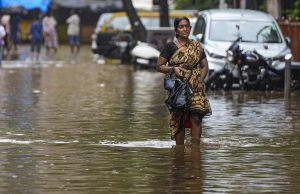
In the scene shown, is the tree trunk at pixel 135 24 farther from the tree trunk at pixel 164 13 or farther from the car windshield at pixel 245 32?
the car windshield at pixel 245 32

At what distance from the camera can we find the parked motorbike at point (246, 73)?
962 inches

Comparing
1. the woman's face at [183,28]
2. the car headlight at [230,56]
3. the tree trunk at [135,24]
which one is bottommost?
the tree trunk at [135,24]

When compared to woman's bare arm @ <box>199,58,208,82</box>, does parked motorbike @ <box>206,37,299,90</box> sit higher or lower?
lower

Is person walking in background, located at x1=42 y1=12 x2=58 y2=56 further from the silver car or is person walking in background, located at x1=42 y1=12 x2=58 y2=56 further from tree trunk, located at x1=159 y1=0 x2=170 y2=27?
the silver car

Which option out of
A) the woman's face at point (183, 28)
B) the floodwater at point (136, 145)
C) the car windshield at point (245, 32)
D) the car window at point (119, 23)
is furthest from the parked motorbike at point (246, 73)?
the car window at point (119, 23)

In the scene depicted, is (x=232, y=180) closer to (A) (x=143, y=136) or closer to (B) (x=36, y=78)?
(A) (x=143, y=136)

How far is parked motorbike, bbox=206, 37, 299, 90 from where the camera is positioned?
24438mm

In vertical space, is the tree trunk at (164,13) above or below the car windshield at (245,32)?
below

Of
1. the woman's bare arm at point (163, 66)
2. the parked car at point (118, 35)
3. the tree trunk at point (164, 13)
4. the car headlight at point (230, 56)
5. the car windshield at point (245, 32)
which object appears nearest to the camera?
the woman's bare arm at point (163, 66)

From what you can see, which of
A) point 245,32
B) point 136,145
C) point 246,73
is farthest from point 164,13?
point 136,145

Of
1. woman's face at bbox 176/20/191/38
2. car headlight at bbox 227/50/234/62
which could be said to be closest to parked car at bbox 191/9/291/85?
car headlight at bbox 227/50/234/62

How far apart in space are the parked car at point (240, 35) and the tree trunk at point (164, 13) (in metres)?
11.7

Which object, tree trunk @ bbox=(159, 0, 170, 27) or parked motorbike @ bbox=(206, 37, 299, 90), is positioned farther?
tree trunk @ bbox=(159, 0, 170, 27)

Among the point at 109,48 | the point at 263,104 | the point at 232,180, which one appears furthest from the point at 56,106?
the point at 109,48
